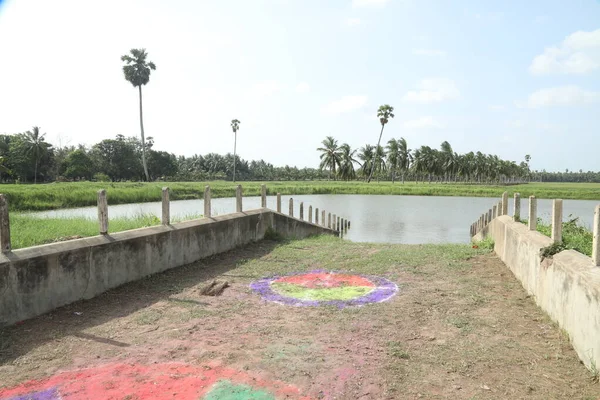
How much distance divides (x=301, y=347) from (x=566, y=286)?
3063 millimetres

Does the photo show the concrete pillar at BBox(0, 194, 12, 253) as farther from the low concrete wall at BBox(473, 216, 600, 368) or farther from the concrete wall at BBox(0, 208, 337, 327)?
the low concrete wall at BBox(473, 216, 600, 368)

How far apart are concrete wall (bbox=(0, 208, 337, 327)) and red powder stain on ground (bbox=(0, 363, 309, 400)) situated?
1.80 meters

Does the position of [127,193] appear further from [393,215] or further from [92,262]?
[92,262]

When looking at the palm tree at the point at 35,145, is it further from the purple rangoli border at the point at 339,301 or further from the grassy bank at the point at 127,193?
the purple rangoli border at the point at 339,301

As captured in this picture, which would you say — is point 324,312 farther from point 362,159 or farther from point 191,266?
point 362,159

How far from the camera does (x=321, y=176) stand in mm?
106312

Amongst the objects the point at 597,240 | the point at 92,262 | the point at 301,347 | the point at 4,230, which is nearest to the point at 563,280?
the point at 597,240

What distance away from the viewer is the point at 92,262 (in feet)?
22.4

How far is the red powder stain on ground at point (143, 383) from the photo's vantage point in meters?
3.92

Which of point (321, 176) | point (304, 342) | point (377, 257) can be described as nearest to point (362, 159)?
point (321, 176)

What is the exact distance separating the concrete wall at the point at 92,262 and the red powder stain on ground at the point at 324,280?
2.27 meters

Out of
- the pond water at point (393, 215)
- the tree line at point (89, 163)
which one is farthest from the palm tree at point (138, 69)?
the pond water at point (393, 215)

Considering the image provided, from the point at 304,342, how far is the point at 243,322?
1075mm

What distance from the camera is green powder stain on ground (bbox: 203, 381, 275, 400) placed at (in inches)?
151
